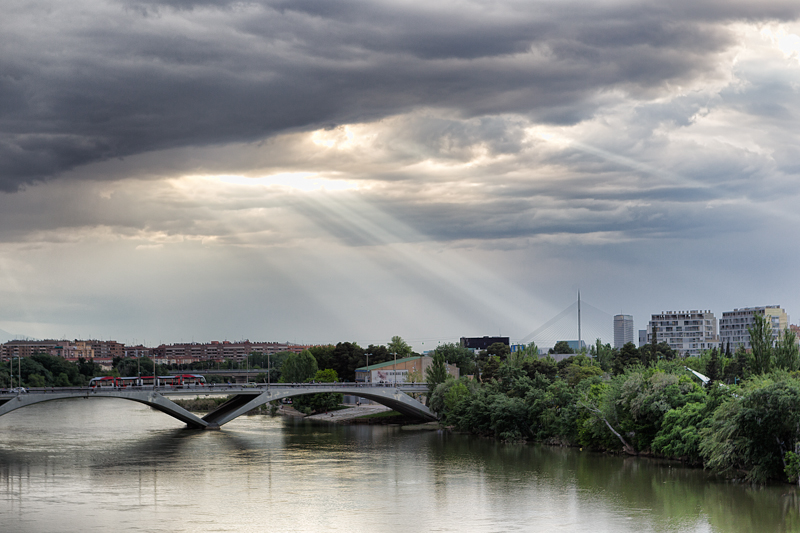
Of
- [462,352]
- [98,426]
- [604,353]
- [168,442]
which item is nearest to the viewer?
[168,442]

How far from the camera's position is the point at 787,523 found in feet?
94.4

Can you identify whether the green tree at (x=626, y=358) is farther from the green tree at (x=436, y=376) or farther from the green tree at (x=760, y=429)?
the green tree at (x=760, y=429)

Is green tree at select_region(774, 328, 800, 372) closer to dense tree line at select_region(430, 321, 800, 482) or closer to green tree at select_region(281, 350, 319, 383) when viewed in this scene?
dense tree line at select_region(430, 321, 800, 482)

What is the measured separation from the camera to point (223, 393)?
71438mm

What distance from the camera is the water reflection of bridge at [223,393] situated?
215ft

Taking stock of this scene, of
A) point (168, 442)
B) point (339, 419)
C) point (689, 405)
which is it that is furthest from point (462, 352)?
point (689, 405)

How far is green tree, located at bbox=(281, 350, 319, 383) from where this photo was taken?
102500 mm

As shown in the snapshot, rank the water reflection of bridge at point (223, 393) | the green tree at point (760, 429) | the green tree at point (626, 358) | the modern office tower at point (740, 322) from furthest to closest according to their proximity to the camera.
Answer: the modern office tower at point (740, 322), the green tree at point (626, 358), the water reflection of bridge at point (223, 393), the green tree at point (760, 429)

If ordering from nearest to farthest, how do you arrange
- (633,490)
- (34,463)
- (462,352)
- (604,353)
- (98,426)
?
(633,490)
(34,463)
(98,426)
(604,353)
(462,352)

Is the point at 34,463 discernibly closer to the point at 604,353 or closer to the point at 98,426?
the point at 98,426

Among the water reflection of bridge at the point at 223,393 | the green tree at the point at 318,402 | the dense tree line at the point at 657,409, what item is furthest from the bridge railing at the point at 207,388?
the green tree at the point at 318,402

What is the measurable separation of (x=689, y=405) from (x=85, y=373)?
113532 mm

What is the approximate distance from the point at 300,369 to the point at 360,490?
67.4m

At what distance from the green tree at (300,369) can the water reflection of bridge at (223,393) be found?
67.0 feet
